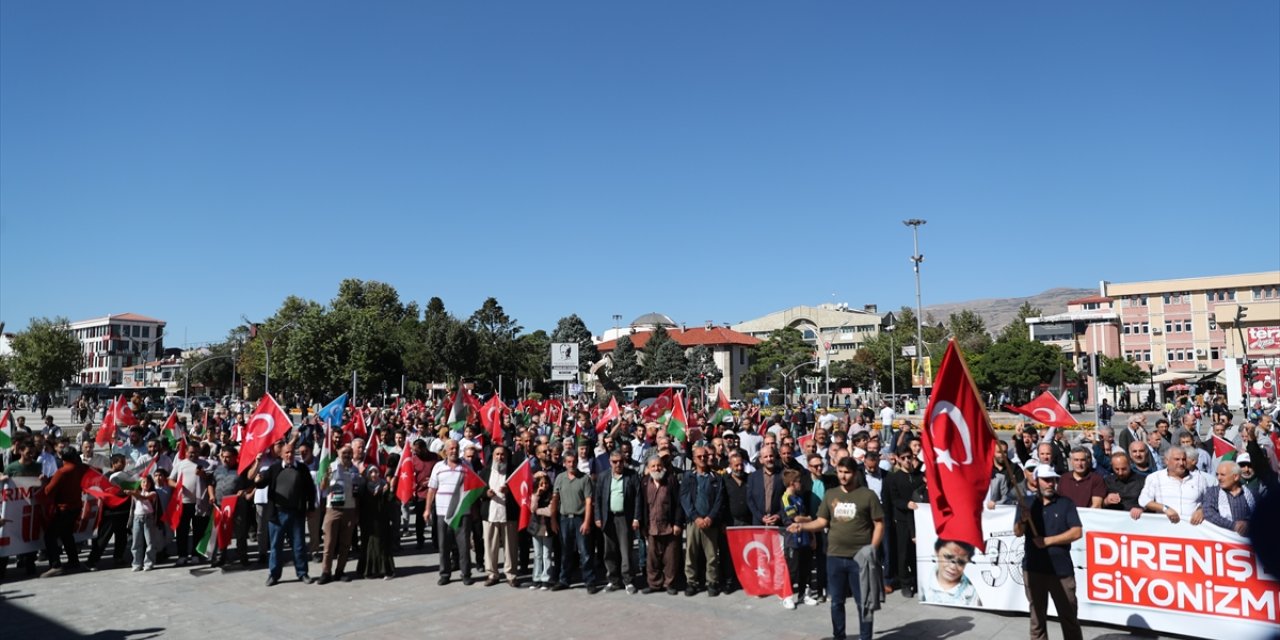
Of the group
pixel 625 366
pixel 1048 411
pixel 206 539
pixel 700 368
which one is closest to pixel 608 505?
pixel 206 539

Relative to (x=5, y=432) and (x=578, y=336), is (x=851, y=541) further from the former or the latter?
(x=578, y=336)

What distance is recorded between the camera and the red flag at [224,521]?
459 inches

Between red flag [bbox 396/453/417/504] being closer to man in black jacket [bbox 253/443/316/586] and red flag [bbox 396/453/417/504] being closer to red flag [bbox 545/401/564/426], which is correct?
man in black jacket [bbox 253/443/316/586]

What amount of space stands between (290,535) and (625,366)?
93.5m

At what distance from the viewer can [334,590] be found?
412 inches

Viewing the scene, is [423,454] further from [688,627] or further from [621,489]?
[688,627]

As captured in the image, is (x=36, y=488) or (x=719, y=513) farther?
(x=36, y=488)

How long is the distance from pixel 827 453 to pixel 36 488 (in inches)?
433

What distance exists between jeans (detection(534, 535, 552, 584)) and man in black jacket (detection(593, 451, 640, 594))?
2.32 feet

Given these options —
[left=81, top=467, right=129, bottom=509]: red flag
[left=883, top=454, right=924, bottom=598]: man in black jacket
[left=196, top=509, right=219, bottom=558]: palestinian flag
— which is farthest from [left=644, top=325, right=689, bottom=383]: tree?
[left=883, top=454, right=924, bottom=598]: man in black jacket

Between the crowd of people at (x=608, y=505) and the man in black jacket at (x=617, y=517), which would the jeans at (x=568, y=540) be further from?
the man in black jacket at (x=617, y=517)

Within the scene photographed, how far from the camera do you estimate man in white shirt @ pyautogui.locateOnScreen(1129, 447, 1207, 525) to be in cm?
808

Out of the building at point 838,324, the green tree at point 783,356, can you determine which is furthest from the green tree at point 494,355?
the building at point 838,324

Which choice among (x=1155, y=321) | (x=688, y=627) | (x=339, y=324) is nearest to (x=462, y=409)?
(x=688, y=627)
